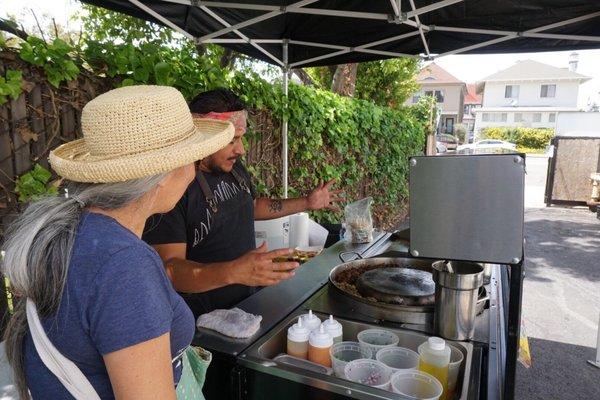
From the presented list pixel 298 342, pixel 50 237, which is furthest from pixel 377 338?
pixel 50 237

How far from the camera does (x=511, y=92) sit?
4659cm

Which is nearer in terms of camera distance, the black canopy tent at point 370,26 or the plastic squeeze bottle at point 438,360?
the plastic squeeze bottle at point 438,360

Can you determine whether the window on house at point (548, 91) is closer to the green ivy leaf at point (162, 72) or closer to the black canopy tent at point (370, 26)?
the black canopy tent at point (370, 26)

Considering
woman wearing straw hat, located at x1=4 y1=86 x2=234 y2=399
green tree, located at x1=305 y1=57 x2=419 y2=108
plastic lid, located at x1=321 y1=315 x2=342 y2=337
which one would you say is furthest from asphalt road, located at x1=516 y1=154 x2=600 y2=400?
green tree, located at x1=305 y1=57 x2=419 y2=108

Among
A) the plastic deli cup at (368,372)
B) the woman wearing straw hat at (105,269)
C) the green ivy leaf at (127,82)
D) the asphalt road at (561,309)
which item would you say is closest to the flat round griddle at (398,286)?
the plastic deli cup at (368,372)

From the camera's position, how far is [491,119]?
157 ft

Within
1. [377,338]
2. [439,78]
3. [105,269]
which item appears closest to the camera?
[105,269]

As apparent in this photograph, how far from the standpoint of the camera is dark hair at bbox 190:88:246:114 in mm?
2320

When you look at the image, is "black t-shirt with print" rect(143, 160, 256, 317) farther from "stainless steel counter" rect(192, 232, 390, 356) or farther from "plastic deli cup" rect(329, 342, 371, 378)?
"plastic deli cup" rect(329, 342, 371, 378)

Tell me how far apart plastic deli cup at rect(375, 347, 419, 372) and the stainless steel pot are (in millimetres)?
154

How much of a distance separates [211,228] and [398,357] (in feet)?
3.98

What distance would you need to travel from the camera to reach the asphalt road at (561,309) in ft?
11.5

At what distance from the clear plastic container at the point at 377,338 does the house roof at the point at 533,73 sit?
5247 centimetres

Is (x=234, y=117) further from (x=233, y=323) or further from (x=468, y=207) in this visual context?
(x=468, y=207)
